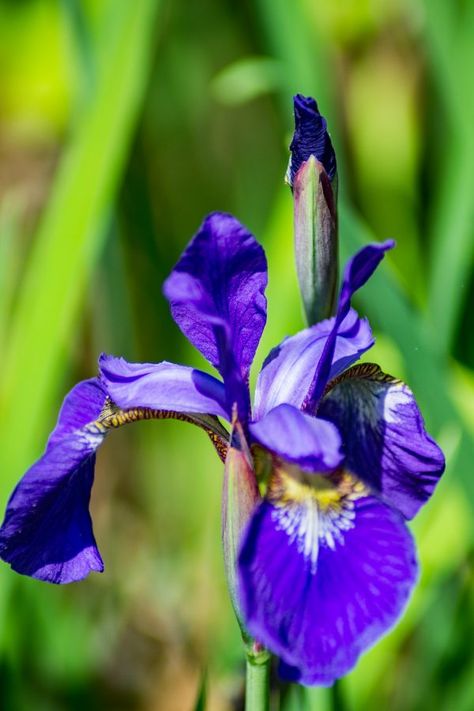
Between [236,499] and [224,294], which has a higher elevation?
[224,294]

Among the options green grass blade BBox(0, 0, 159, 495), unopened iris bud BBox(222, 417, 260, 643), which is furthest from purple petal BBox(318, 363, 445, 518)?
green grass blade BBox(0, 0, 159, 495)

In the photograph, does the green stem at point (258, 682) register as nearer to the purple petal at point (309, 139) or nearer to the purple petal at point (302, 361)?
the purple petal at point (302, 361)

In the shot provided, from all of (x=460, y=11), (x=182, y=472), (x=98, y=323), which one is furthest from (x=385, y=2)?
(x=182, y=472)

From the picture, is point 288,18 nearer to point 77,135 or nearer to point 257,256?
point 77,135

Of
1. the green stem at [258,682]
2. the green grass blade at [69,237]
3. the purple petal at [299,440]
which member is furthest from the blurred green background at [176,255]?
the purple petal at [299,440]

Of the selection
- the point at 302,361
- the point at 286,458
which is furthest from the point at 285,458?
the point at 302,361

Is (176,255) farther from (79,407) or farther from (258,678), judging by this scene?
(258,678)
